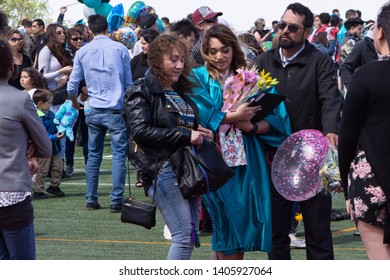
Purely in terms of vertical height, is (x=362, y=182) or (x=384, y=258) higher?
(x=362, y=182)

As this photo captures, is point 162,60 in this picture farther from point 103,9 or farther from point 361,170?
point 103,9

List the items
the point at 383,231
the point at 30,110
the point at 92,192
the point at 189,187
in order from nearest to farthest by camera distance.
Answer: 1. the point at 383,231
2. the point at 30,110
3. the point at 189,187
4. the point at 92,192

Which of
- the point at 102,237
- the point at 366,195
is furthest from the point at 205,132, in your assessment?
the point at 102,237

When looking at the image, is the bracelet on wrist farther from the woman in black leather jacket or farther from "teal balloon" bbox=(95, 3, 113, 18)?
"teal balloon" bbox=(95, 3, 113, 18)

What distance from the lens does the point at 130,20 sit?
2019 cm

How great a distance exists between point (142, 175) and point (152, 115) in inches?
15.9

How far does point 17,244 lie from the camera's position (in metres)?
5.74

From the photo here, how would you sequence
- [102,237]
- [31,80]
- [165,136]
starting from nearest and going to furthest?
1. [165,136]
2. [102,237]
3. [31,80]

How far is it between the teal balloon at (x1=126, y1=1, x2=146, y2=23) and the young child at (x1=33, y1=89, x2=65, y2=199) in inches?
300

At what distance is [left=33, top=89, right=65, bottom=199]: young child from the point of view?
1209 cm

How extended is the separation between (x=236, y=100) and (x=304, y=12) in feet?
3.59

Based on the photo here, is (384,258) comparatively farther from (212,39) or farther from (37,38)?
(37,38)

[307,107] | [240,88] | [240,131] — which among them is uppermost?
[240,88]
